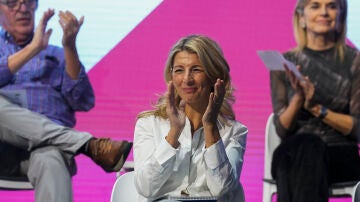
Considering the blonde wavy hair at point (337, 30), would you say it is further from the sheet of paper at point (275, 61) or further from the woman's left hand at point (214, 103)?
the woman's left hand at point (214, 103)

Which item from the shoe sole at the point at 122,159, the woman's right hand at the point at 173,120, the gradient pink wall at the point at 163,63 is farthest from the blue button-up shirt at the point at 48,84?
the woman's right hand at the point at 173,120

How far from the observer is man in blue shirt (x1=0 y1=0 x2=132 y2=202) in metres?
3.04

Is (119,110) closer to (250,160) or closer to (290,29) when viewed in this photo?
(250,160)

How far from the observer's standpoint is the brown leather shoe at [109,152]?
320 centimetres

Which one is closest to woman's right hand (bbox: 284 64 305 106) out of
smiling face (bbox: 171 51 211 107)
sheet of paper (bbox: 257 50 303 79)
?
sheet of paper (bbox: 257 50 303 79)

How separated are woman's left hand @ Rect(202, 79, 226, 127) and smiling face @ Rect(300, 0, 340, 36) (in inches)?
55.5

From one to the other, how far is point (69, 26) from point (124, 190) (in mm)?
1381

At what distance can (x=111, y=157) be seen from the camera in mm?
3223

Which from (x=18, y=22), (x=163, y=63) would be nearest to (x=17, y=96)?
(x=18, y=22)

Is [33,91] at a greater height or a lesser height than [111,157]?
greater

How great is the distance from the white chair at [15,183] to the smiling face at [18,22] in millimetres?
720

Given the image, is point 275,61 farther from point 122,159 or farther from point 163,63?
point 122,159

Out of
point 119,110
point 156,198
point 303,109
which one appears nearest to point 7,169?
point 119,110

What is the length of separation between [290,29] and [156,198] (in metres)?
Result: 1.62
